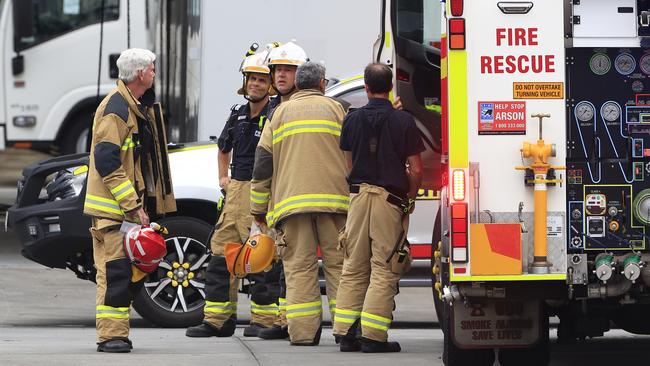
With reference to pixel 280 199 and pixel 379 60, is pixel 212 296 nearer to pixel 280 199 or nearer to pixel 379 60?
pixel 280 199

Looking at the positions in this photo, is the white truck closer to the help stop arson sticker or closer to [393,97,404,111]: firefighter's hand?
[393,97,404,111]: firefighter's hand

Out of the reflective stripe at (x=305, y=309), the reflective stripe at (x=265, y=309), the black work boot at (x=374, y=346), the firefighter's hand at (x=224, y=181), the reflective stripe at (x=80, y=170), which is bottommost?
the black work boot at (x=374, y=346)

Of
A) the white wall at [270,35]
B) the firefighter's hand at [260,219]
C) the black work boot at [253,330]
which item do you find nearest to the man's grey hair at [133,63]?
the firefighter's hand at [260,219]

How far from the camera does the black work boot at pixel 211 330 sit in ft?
32.0

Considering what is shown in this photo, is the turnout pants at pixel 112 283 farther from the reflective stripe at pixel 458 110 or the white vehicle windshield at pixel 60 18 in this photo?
the white vehicle windshield at pixel 60 18

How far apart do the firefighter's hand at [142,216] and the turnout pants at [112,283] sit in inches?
5.6

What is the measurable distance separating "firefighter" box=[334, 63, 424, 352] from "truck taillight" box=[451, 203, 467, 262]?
1717 millimetres

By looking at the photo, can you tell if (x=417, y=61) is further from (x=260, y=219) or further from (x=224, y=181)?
(x=224, y=181)

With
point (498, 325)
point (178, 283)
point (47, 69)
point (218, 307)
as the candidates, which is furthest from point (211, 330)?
point (47, 69)

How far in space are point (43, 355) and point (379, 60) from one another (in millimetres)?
2763

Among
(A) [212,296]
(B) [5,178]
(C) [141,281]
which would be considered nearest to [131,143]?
(C) [141,281]

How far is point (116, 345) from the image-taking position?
8.66 meters

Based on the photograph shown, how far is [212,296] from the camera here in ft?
32.0

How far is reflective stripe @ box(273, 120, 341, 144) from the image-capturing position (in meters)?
8.92
